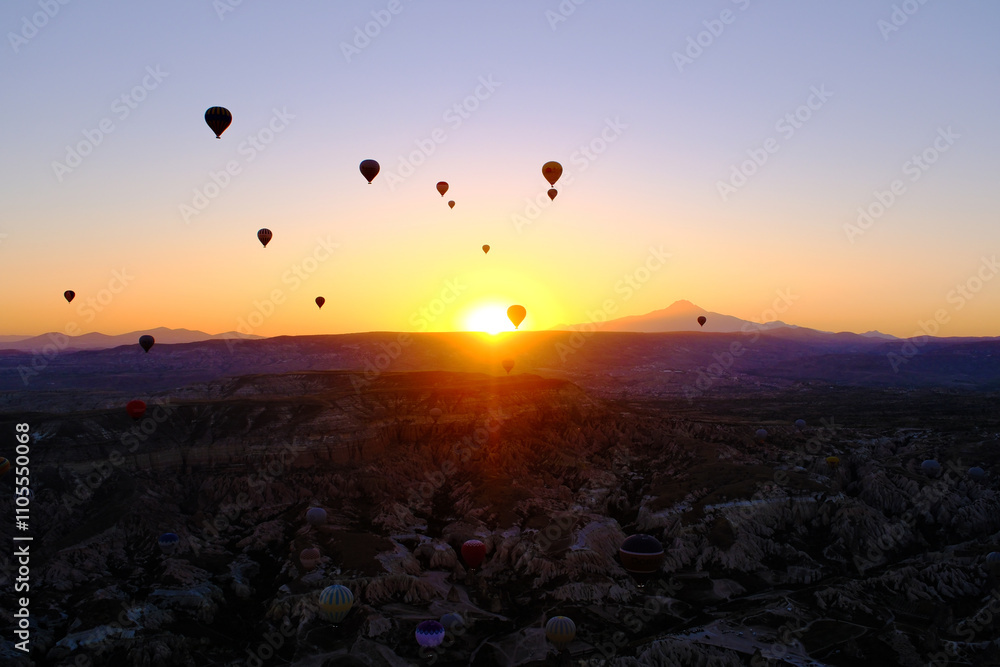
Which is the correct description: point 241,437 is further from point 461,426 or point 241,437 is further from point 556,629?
point 556,629

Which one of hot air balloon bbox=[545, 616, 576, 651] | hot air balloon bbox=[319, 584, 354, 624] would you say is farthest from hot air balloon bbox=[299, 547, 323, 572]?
hot air balloon bbox=[545, 616, 576, 651]

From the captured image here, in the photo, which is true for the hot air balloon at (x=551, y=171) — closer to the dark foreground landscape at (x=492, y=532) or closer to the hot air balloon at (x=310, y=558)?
the dark foreground landscape at (x=492, y=532)

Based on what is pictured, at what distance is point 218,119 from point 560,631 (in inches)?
1688

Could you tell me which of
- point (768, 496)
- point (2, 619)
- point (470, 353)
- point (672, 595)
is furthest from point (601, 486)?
point (470, 353)

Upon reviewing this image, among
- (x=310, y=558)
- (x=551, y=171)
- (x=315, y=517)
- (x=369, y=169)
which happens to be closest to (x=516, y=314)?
(x=551, y=171)

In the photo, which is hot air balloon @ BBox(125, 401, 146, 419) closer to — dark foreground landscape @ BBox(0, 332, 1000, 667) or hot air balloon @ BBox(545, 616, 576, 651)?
dark foreground landscape @ BBox(0, 332, 1000, 667)

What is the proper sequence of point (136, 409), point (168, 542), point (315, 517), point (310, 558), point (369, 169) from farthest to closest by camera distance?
1. point (369, 169)
2. point (136, 409)
3. point (315, 517)
4. point (168, 542)
5. point (310, 558)

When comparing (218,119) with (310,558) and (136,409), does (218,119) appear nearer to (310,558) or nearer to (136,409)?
(136,409)

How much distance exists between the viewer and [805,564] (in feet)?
142

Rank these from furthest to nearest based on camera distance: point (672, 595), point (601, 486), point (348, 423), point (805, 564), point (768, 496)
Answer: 1. point (348, 423)
2. point (601, 486)
3. point (768, 496)
4. point (805, 564)
5. point (672, 595)

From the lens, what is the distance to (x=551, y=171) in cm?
6169

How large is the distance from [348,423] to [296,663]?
2983 cm

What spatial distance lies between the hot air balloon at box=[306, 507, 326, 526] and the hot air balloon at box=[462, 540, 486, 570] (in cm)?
1081

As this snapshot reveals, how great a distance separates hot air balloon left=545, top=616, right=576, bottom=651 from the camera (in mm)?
33750
